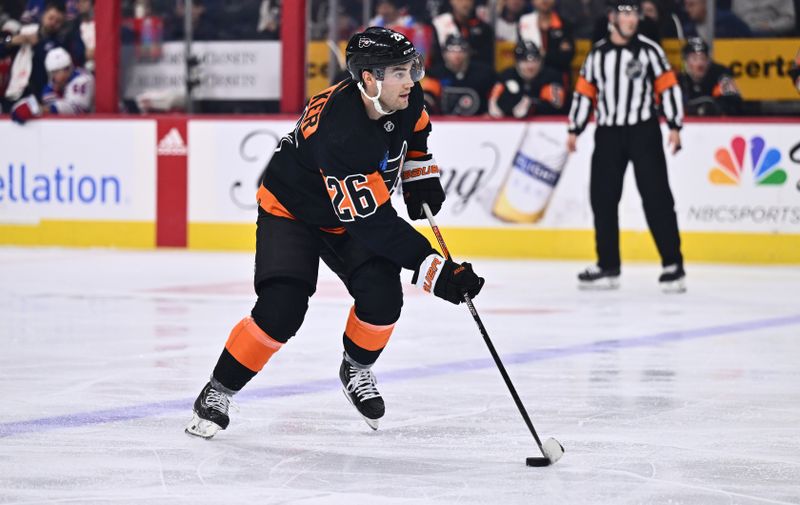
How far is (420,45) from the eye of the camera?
10562 mm

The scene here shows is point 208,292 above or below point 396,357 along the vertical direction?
below

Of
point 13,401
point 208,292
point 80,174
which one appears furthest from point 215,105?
point 13,401

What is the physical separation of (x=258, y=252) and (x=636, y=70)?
4.73 m

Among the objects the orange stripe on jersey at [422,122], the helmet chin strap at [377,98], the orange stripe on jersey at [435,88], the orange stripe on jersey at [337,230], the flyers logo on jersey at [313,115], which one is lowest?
the orange stripe on jersey at [435,88]

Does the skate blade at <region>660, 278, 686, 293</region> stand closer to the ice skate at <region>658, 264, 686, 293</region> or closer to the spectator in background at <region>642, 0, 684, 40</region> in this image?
the ice skate at <region>658, 264, 686, 293</region>

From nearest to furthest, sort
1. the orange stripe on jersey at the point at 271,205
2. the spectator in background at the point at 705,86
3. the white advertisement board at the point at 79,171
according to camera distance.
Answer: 1. the orange stripe on jersey at the point at 271,205
2. the spectator in background at the point at 705,86
3. the white advertisement board at the point at 79,171

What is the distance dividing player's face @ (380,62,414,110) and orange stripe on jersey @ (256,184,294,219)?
434mm

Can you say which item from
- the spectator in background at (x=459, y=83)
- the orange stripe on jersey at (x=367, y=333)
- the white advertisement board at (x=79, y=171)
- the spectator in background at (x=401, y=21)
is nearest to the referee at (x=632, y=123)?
the spectator in background at (x=459, y=83)

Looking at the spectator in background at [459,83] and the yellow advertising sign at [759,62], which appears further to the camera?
the spectator in background at [459,83]

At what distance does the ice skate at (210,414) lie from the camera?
354 centimetres

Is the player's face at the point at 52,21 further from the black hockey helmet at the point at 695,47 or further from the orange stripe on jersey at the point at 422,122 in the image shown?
the orange stripe on jersey at the point at 422,122

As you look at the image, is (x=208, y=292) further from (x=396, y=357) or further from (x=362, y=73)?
(x=362, y=73)

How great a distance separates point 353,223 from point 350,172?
0.12 meters

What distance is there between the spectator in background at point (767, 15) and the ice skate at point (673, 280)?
2731 mm
